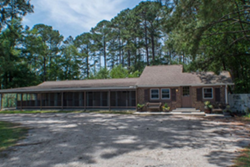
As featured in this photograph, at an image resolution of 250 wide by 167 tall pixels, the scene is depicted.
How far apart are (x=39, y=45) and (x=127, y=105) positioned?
23299mm

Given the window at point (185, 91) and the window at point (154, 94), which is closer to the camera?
the window at point (185, 91)

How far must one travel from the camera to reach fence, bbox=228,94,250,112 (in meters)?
15.1

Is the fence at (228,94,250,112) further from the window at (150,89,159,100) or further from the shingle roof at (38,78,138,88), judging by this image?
the shingle roof at (38,78,138,88)

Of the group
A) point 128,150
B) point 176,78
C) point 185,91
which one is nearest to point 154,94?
point 176,78

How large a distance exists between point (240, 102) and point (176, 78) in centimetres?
566

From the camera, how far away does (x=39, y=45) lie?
3403 cm

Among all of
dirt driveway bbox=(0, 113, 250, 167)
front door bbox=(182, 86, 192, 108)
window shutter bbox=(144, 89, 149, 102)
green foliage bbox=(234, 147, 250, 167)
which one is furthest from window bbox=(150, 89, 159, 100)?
green foliage bbox=(234, 147, 250, 167)

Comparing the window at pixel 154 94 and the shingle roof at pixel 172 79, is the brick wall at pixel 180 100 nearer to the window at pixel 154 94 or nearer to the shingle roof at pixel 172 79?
the window at pixel 154 94

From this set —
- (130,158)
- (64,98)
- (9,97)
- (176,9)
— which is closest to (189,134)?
(130,158)

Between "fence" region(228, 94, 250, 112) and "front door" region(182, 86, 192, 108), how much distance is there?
3.47 metres

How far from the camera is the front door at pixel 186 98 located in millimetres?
16984

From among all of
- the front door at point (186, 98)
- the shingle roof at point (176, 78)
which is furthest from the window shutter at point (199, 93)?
the front door at point (186, 98)

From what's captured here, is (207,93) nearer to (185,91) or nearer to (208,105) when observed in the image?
(208,105)

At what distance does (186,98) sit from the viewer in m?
17.1
